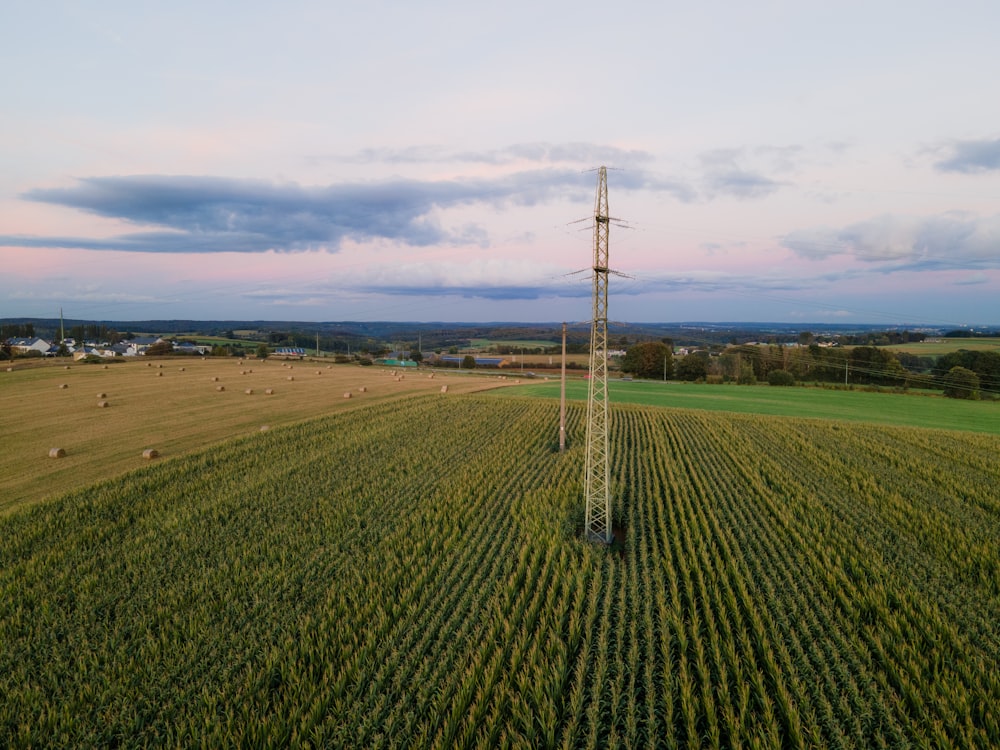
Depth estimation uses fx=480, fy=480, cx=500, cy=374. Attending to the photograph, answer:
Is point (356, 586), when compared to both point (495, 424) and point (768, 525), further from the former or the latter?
point (495, 424)

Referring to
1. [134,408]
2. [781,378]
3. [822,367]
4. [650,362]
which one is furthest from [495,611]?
[822,367]

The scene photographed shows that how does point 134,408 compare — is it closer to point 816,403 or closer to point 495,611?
point 495,611

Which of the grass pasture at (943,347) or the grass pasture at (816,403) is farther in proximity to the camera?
the grass pasture at (943,347)

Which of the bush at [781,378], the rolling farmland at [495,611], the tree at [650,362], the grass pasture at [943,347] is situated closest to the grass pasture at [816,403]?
the bush at [781,378]

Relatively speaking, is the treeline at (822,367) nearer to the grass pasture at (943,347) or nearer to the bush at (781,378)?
the bush at (781,378)

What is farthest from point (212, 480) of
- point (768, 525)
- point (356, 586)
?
point (768, 525)

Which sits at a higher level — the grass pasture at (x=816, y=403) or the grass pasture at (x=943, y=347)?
the grass pasture at (x=943, y=347)

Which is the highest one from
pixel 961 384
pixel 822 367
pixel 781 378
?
pixel 822 367
